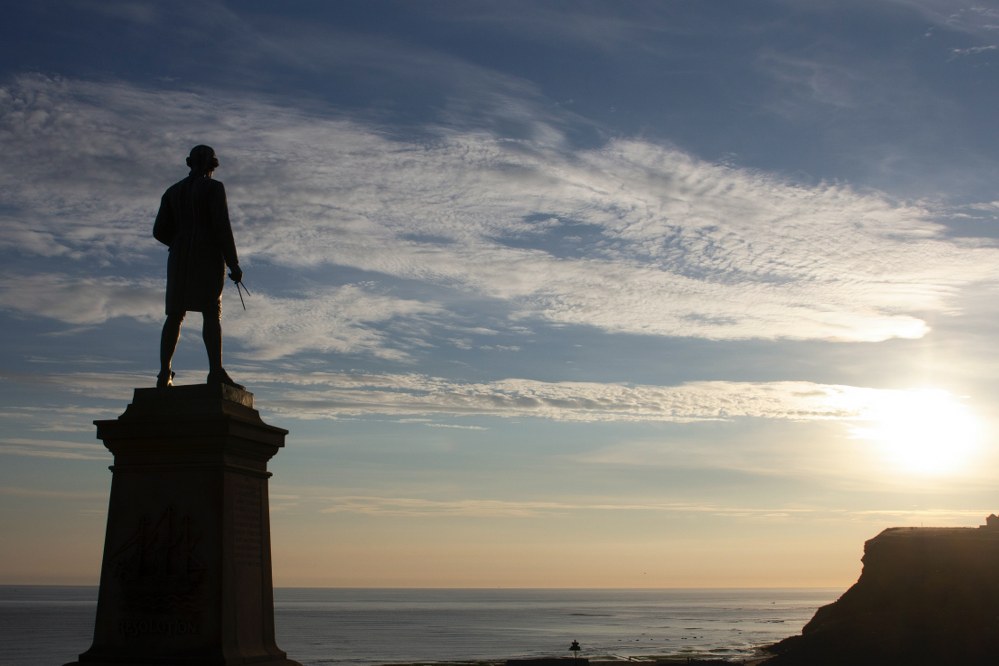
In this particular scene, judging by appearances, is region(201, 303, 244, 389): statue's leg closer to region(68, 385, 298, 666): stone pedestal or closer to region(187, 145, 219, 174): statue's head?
region(68, 385, 298, 666): stone pedestal

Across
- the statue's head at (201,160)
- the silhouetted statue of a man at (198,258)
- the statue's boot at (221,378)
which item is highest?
the statue's head at (201,160)

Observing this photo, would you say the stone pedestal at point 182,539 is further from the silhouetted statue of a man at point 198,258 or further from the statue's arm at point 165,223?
the statue's arm at point 165,223

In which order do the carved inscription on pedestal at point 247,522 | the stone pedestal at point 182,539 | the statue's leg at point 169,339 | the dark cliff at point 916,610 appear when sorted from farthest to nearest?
the dark cliff at point 916,610 → the statue's leg at point 169,339 → the carved inscription on pedestal at point 247,522 → the stone pedestal at point 182,539

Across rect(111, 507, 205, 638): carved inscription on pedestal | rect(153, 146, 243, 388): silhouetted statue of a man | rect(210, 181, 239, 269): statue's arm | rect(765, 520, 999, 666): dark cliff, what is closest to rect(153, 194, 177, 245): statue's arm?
rect(153, 146, 243, 388): silhouetted statue of a man

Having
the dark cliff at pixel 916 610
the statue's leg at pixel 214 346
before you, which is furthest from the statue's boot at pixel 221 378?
the dark cliff at pixel 916 610

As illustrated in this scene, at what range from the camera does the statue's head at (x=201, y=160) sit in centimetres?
1191

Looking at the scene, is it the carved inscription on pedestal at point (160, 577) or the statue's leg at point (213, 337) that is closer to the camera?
the carved inscription on pedestal at point (160, 577)

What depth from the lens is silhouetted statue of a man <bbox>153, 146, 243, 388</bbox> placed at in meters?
11.6

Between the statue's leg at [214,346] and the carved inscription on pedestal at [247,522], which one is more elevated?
the statue's leg at [214,346]

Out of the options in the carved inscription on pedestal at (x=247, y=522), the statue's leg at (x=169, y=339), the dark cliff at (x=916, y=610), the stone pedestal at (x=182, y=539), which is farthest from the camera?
the dark cliff at (x=916, y=610)

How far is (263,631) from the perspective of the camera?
11.1m

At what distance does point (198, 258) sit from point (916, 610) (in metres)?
76.8

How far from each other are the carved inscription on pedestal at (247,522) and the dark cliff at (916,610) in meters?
67.0

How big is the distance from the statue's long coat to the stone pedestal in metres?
1.12
